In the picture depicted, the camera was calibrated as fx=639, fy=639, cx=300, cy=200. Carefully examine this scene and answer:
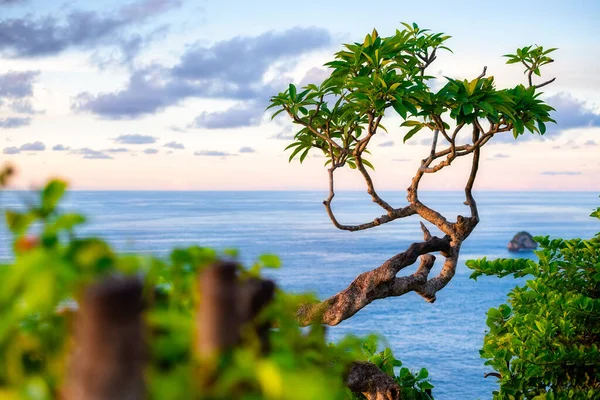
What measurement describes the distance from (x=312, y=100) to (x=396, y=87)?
2.53ft

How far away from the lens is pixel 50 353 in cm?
91

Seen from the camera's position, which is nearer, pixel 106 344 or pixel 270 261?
pixel 106 344

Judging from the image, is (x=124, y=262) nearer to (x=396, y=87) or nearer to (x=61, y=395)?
(x=61, y=395)

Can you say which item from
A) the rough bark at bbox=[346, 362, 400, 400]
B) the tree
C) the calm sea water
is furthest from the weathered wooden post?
the calm sea water

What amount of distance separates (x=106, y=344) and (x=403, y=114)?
3522mm

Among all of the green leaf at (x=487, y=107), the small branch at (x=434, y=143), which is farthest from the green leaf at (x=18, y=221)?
the small branch at (x=434, y=143)

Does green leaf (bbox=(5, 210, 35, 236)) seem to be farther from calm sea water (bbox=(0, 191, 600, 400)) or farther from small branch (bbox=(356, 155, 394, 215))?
calm sea water (bbox=(0, 191, 600, 400))

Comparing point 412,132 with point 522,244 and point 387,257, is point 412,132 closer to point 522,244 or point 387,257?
point 387,257

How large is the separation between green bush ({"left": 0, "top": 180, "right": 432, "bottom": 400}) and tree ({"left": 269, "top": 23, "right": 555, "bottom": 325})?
3054 millimetres

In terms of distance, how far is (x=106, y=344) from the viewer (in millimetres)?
716

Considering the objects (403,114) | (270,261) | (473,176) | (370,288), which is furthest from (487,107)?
(270,261)

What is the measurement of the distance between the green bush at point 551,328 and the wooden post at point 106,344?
4.76 metres

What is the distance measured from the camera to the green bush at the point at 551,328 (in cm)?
502

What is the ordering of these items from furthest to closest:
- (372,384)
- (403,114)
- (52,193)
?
(372,384) → (403,114) → (52,193)
